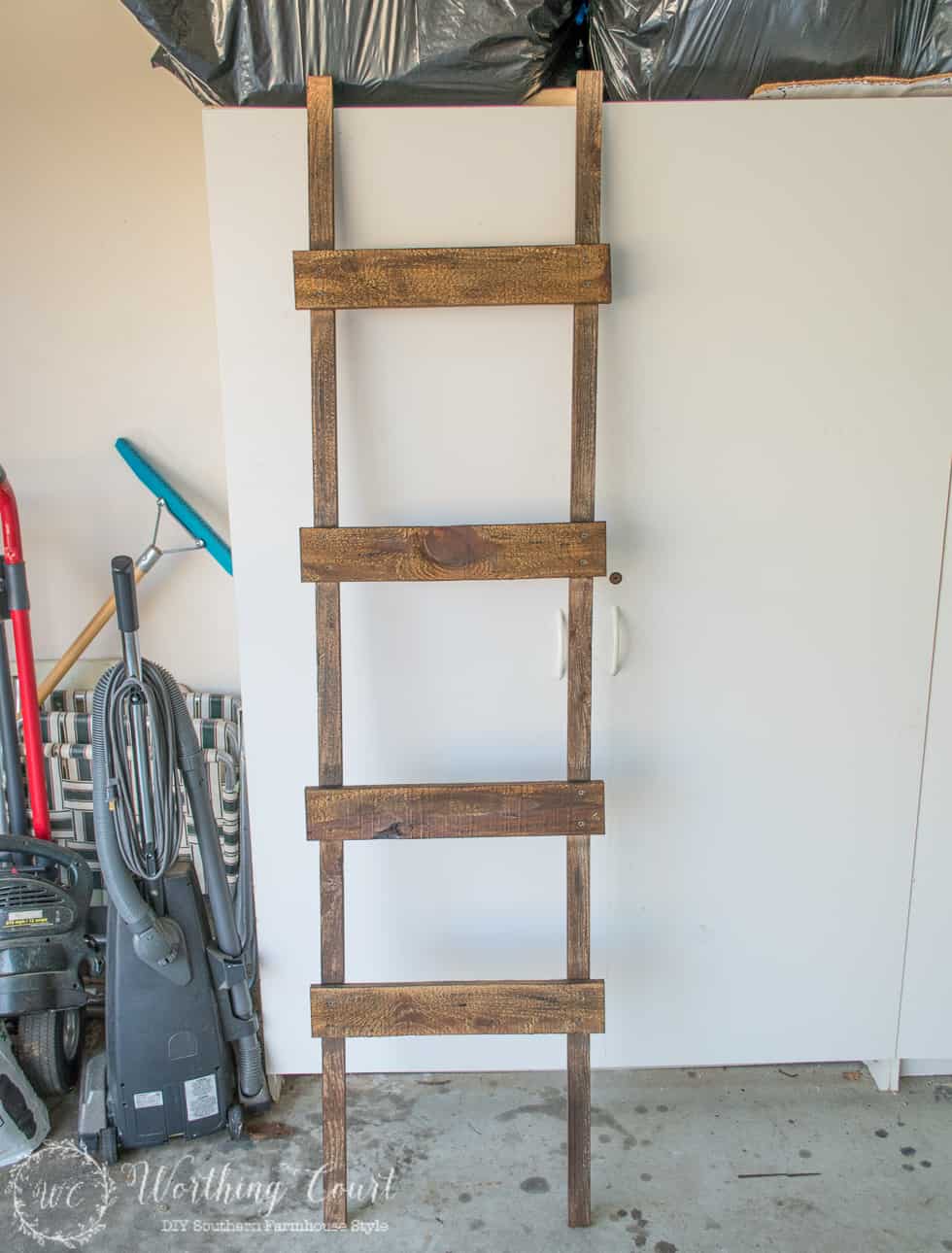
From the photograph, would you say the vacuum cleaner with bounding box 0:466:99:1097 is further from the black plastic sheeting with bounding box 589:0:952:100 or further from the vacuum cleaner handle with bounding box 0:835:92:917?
the black plastic sheeting with bounding box 589:0:952:100

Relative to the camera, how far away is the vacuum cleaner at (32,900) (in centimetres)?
190

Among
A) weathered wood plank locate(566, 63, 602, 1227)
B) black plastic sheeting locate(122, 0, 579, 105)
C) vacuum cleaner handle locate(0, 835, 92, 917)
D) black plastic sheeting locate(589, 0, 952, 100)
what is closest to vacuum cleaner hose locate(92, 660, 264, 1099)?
vacuum cleaner handle locate(0, 835, 92, 917)

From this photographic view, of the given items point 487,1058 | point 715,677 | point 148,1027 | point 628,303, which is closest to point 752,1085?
point 487,1058

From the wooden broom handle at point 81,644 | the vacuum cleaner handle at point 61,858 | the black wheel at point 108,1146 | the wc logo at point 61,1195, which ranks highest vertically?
the wooden broom handle at point 81,644

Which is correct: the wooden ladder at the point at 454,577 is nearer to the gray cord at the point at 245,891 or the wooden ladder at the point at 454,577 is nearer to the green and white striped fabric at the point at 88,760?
the gray cord at the point at 245,891

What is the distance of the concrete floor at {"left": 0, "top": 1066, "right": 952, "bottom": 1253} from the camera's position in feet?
5.55

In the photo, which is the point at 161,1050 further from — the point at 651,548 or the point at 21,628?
the point at 651,548

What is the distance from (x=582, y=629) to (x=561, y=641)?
0.09 m

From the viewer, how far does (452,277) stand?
5.12 feet

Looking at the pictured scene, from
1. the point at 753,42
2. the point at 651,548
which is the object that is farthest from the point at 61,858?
the point at 753,42

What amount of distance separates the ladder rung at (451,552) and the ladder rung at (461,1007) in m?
0.76

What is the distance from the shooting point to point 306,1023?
6.45 feet

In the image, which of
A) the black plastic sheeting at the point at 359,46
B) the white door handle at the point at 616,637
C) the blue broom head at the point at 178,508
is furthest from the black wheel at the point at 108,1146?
the black plastic sheeting at the point at 359,46

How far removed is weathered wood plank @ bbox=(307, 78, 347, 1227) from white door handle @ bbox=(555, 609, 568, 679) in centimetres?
41
